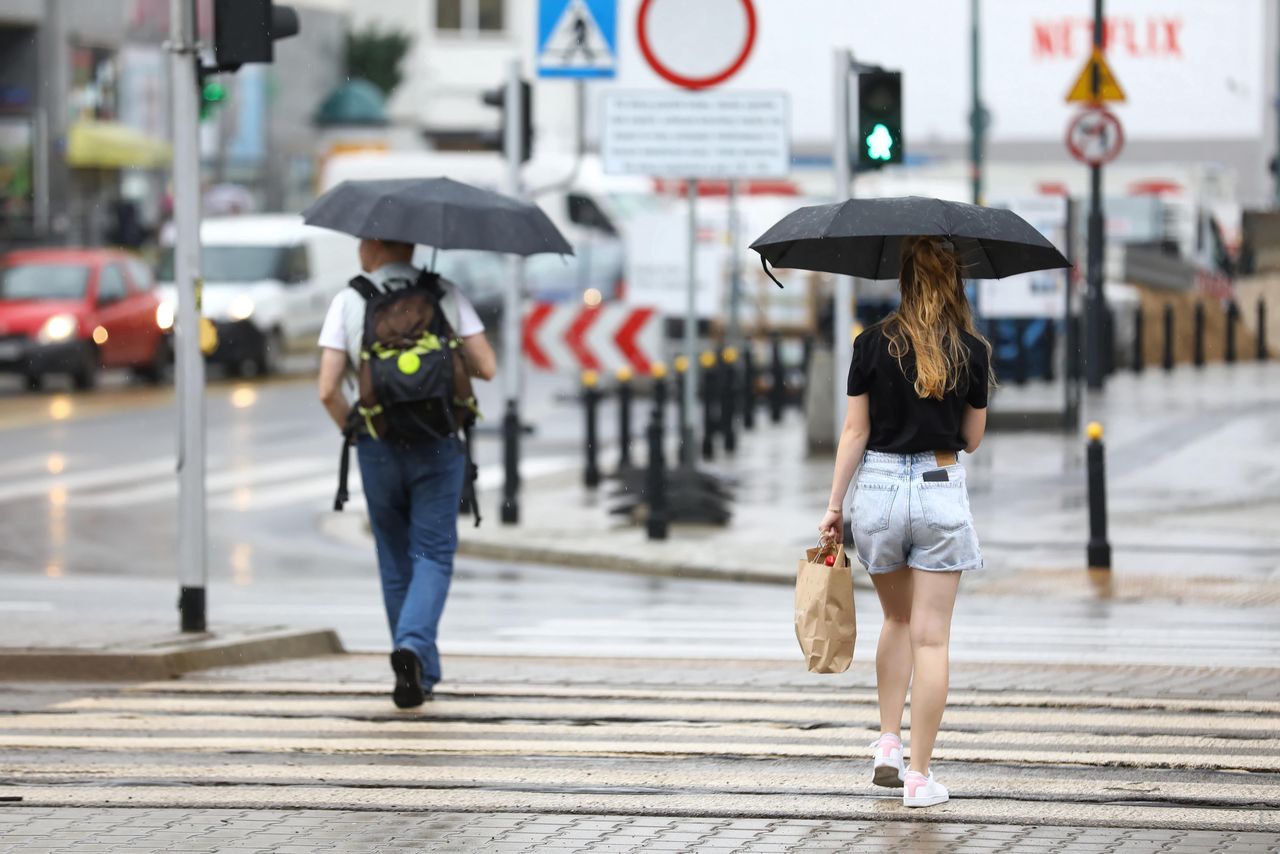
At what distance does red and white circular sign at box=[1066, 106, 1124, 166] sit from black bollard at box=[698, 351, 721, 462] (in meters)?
4.85

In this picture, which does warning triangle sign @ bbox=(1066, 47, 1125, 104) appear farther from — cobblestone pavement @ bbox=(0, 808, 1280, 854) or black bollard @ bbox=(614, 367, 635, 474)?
cobblestone pavement @ bbox=(0, 808, 1280, 854)

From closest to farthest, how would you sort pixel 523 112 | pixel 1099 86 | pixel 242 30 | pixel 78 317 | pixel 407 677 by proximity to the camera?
pixel 407 677
pixel 242 30
pixel 523 112
pixel 1099 86
pixel 78 317

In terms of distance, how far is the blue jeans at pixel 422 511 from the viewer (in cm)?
880

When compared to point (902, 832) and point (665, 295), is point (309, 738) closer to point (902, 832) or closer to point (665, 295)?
point (902, 832)

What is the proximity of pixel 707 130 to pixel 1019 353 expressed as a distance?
11.3 meters

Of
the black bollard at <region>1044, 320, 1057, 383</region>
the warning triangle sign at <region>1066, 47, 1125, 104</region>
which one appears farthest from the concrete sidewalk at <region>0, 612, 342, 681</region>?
the black bollard at <region>1044, 320, 1057, 383</region>

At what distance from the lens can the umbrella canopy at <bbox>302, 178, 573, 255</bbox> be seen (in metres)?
8.81

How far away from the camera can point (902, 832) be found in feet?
21.3

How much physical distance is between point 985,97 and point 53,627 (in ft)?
141

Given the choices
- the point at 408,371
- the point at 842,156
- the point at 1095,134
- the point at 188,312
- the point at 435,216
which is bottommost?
the point at 408,371

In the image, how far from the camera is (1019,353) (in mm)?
26516

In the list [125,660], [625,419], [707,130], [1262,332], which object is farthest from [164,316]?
[125,660]

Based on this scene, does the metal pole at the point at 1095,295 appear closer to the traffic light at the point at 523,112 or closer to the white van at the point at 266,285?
the traffic light at the point at 523,112

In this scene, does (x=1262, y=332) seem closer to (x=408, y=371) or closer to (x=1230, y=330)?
(x=1230, y=330)
